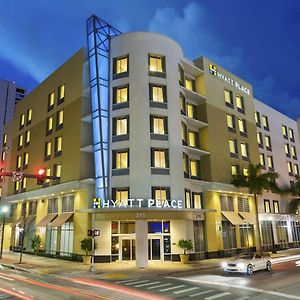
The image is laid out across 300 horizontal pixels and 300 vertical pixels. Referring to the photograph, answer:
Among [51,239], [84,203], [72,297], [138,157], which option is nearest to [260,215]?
[138,157]

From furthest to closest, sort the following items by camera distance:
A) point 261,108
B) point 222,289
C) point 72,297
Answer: point 261,108 < point 222,289 < point 72,297

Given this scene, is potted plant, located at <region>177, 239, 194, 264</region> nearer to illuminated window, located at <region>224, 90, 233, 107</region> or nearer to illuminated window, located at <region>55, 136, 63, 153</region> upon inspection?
illuminated window, located at <region>55, 136, 63, 153</region>

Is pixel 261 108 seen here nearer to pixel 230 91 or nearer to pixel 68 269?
pixel 230 91

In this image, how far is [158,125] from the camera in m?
35.2

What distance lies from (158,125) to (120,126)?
4.15m

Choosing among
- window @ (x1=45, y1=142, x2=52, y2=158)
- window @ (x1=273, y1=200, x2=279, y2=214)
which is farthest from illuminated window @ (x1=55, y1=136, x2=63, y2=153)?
window @ (x1=273, y1=200, x2=279, y2=214)

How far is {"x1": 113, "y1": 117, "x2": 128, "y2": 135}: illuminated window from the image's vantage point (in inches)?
1372

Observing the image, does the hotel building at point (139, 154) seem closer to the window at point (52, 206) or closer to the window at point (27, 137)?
the window at point (52, 206)

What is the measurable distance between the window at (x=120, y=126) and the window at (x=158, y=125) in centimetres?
272

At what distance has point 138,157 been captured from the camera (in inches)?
1313

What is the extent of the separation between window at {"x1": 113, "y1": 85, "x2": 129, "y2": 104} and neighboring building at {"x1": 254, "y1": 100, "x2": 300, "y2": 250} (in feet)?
83.5

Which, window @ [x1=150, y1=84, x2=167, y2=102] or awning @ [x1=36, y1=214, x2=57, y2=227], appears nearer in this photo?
window @ [x1=150, y1=84, x2=167, y2=102]

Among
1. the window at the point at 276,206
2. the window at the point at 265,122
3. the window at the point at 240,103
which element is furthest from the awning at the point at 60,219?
the window at the point at 265,122

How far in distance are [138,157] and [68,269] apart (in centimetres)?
1247
